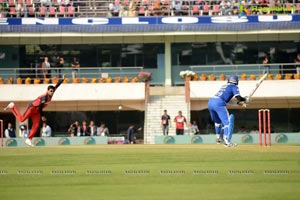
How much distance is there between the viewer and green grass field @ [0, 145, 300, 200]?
17.9 meters

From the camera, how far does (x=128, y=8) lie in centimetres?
5212

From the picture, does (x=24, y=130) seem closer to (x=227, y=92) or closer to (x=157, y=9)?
(x=157, y=9)

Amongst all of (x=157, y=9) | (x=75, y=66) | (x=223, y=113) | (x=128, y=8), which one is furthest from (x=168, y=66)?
(x=223, y=113)

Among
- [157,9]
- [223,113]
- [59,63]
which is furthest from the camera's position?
[59,63]

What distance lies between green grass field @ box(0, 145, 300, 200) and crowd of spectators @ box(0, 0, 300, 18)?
2498 cm

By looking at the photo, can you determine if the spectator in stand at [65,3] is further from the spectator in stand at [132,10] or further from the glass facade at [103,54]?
the spectator in stand at [132,10]

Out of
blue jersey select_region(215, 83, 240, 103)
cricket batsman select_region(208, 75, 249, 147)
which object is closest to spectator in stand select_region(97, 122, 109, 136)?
cricket batsman select_region(208, 75, 249, 147)

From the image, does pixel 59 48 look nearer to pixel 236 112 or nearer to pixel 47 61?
pixel 47 61

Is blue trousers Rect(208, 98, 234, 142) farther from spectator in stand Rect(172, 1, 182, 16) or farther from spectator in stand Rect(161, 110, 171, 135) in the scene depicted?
spectator in stand Rect(172, 1, 182, 16)

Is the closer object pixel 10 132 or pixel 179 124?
pixel 179 124

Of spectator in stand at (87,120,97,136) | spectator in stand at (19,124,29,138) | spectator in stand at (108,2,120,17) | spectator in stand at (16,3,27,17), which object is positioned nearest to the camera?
spectator in stand at (19,124,29,138)

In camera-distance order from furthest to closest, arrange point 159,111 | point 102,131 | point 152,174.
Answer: point 159,111
point 102,131
point 152,174

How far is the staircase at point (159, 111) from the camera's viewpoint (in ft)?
157

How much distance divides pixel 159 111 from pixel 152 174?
92.4 feet
